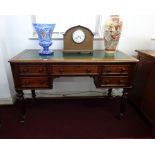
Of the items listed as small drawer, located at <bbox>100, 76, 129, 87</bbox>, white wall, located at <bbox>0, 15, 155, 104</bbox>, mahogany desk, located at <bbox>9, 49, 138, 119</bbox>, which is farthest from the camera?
white wall, located at <bbox>0, 15, 155, 104</bbox>

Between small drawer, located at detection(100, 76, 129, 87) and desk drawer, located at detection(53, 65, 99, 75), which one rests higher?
desk drawer, located at detection(53, 65, 99, 75)

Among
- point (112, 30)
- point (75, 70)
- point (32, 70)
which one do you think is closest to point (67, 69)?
point (75, 70)

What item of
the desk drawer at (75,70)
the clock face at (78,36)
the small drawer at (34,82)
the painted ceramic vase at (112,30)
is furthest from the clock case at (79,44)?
the small drawer at (34,82)

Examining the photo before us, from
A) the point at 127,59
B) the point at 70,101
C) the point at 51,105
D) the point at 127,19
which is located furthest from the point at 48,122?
the point at 127,19

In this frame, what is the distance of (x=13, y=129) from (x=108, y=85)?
105cm

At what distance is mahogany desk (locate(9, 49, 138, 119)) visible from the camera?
4.58 ft

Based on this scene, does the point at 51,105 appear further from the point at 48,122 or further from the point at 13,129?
the point at 13,129

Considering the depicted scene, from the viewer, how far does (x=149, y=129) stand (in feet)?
5.20

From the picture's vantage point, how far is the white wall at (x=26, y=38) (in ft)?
5.69

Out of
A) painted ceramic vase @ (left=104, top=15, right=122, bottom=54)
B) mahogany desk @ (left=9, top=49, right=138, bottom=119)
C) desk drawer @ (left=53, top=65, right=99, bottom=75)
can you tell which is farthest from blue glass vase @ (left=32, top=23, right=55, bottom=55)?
painted ceramic vase @ (left=104, top=15, right=122, bottom=54)

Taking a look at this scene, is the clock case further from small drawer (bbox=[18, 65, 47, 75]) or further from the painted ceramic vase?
small drawer (bbox=[18, 65, 47, 75])

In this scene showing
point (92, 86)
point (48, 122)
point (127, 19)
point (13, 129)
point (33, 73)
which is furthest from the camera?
point (92, 86)

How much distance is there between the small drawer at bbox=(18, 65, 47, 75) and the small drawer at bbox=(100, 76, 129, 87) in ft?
1.88

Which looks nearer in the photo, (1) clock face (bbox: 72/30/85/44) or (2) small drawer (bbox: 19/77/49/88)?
(2) small drawer (bbox: 19/77/49/88)
